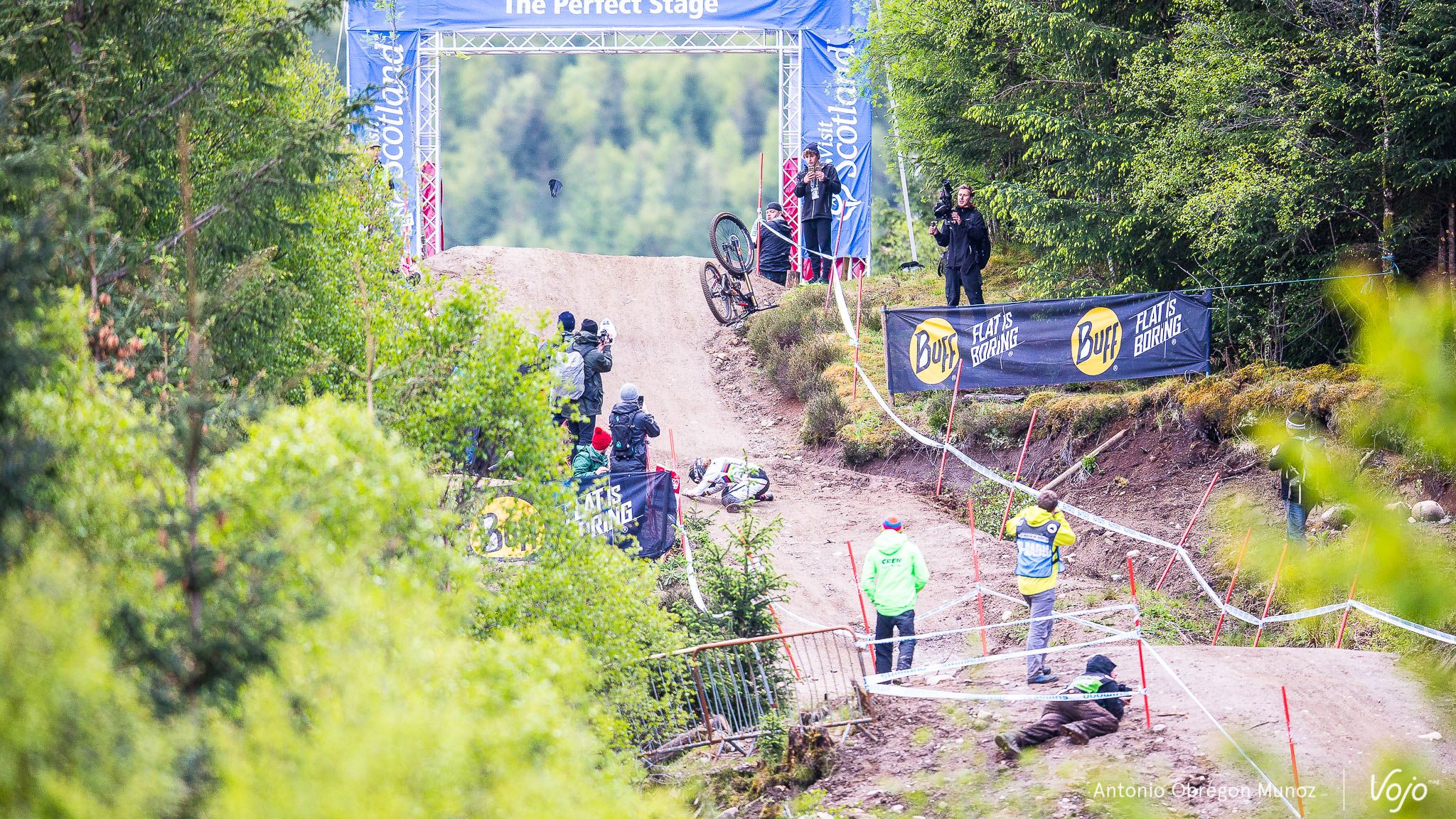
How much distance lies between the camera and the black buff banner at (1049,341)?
13156 millimetres

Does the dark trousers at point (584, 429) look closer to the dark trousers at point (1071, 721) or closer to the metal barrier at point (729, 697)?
the metal barrier at point (729, 697)

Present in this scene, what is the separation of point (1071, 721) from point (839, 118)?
18.8 m

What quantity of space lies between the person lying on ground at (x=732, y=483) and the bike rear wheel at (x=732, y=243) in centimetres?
542

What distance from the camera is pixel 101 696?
3357 mm

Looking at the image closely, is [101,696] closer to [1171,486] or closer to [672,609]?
[672,609]

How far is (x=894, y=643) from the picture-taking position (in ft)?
31.6

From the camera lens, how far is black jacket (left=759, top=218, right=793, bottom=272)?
20.8 metres

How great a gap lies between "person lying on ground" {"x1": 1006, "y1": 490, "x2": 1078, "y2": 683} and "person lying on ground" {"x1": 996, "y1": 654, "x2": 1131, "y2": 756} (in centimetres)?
93

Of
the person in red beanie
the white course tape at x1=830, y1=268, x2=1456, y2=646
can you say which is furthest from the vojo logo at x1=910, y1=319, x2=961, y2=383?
the person in red beanie

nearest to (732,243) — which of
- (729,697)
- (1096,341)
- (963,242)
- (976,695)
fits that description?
(963,242)

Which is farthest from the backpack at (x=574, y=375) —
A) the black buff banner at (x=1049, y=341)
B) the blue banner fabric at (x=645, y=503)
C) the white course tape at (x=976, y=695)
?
the white course tape at (x=976, y=695)

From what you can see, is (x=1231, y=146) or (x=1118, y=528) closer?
(x=1118, y=528)

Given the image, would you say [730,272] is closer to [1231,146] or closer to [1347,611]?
[1231,146]

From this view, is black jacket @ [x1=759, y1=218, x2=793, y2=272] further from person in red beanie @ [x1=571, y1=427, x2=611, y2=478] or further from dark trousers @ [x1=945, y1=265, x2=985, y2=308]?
person in red beanie @ [x1=571, y1=427, x2=611, y2=478]
